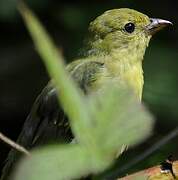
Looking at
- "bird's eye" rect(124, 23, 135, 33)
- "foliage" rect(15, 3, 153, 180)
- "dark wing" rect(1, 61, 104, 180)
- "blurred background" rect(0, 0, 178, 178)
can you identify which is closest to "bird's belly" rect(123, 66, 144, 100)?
"dark wing" rect(1, 61, 104, 180)

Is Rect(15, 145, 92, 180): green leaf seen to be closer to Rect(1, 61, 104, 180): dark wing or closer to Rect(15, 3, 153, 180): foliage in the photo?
Rect(15, 3, 153, 180): foliage

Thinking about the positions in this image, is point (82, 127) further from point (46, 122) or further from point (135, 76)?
point (135, 76)

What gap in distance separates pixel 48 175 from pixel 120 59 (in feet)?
12.9

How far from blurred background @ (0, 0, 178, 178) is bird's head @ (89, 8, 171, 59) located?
1.14 metres

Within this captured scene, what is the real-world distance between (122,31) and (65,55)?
69.8 inches

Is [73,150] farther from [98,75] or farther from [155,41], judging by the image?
[155,41]

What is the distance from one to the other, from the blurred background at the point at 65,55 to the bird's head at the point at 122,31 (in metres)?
1.14

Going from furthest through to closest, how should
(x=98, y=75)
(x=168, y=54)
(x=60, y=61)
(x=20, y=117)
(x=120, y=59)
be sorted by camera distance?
(x=20, y=117)
(x=168, y=54)
(x=120, y=59)
(x=98, y=75)
(x=60, y=61)

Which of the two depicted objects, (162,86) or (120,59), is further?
(162,86)

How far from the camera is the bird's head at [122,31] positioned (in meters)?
4.84

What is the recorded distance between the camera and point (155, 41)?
688 centimetres

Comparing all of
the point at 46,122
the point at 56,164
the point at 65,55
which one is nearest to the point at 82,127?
the point at 56,164

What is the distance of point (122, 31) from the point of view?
4.93 metres

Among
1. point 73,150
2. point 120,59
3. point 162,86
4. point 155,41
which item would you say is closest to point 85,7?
point 155,41
